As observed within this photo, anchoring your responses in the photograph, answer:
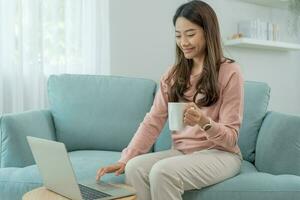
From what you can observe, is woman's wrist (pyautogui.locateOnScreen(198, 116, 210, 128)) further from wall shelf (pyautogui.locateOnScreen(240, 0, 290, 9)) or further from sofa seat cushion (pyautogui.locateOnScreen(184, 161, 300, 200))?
wall shelf (pyautogui.locateOnScreen(240, 0, 290, 9))

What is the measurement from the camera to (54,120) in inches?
84.0

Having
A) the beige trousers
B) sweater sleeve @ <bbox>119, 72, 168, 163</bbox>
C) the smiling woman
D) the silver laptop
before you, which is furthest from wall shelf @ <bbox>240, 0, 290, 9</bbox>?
the silver laptop

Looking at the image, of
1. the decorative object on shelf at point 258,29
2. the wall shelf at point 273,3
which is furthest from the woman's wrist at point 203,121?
the wall shelf at point 273,3

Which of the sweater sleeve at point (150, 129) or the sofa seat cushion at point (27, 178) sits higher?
the sweater sleeve at point (150, 129)

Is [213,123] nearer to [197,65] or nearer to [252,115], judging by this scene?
[197,65]

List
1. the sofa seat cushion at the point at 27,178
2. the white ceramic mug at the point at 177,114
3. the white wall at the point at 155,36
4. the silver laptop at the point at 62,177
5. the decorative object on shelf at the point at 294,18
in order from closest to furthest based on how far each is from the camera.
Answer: the silver laptop at the point at 62,177 < the white ceramic mug at the point at 177,114 < the sofa seat cushion at the point at 27,178 < the white wall at the point at 155,36 < the decorative object on shelf at the point at 294,18

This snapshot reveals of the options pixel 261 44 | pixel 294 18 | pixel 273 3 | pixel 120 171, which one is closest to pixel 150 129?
pixel 120 171

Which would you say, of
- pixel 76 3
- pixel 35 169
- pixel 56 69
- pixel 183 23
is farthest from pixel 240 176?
pixel 76 3

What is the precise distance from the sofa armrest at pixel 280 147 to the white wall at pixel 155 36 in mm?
1345

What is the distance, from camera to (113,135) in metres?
2.10

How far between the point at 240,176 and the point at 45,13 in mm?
1604

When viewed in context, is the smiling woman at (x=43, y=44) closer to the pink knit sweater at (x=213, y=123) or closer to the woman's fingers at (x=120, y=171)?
Answer: the pink knit sweater at (x=213, y=123)

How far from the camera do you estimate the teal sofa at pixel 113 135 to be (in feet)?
4.57

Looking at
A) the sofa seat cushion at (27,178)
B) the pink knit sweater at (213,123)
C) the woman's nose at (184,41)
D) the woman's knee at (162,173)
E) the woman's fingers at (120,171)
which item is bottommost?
the sofa seat cushion at (27,178)
